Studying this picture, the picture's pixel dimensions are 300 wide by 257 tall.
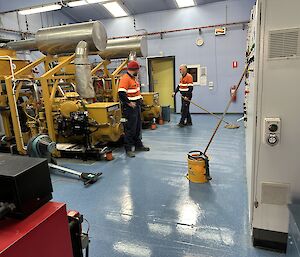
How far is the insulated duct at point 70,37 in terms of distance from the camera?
4.37 metres

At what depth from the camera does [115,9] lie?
8.67m

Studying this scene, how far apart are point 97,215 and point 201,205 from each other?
3.79 ft

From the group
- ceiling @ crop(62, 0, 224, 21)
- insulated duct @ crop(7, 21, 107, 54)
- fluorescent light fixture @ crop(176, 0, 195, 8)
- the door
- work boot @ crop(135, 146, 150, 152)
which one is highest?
ceiling @ crop(62, 0, 224, 21)

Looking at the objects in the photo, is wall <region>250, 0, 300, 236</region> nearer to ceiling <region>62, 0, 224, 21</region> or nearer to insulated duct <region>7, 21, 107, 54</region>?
insulated duct <region>7, 21, 107, 54</region>

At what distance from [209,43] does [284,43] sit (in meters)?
7.00

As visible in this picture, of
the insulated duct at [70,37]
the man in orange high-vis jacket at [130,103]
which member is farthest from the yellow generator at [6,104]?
the man in orange high-vis jacket at [130,103]

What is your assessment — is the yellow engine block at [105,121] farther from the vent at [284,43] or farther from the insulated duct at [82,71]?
the vent at [284,43]

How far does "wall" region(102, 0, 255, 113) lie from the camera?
7.76 meters

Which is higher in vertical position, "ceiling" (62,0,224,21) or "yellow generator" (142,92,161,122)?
"ceiling" (62,0,224,21)

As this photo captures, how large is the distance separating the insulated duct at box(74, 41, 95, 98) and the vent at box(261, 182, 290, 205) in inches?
134

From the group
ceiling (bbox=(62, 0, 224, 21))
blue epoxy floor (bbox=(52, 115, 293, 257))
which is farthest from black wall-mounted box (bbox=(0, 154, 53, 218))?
ceiling (bbox=(62, 0, 224, 21))

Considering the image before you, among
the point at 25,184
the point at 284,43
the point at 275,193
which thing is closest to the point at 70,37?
the point at 284,43

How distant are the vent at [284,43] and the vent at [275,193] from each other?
0.95 metres

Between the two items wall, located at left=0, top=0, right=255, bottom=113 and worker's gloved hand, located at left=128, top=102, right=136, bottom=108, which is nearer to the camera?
worker's gloved hand, located at left=128, top=102, right=136, bottom=108
